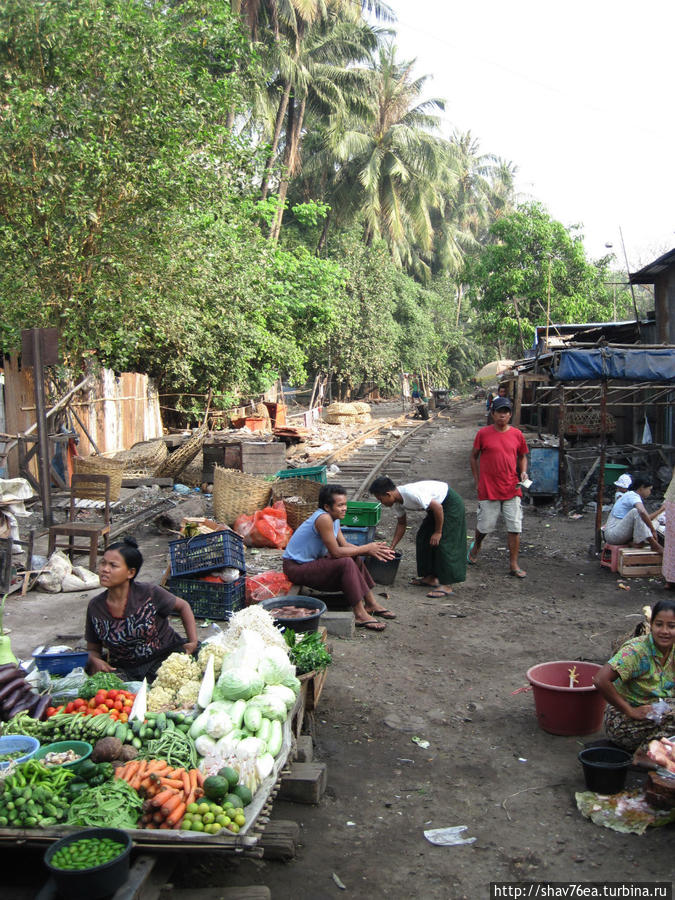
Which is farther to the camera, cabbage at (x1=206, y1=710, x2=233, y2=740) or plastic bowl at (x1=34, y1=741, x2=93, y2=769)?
cabbage at (x1=206, y1=710, x2=233, y2=740)

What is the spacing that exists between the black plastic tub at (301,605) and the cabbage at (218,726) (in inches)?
62.7

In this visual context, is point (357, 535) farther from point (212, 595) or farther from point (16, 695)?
point (16, 695)

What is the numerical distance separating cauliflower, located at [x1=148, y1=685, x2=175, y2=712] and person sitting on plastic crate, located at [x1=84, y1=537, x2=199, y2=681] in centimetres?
49

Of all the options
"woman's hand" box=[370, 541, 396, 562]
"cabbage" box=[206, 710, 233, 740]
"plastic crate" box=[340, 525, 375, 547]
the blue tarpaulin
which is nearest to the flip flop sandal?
Result: "woman's hand" box=[370, 541, 396, 562]

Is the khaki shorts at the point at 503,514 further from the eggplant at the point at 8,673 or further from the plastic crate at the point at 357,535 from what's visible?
the eggplant at the point at 8,673

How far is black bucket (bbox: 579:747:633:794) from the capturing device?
12.7 ft

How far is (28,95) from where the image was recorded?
11.0 m

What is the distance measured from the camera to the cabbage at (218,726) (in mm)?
3699

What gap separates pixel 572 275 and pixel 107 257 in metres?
20.6

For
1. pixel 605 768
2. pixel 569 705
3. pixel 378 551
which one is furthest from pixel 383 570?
pixel 605 768

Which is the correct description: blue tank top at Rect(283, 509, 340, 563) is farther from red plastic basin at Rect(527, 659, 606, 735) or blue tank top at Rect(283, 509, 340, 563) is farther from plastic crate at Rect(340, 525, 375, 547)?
red plastic basin at Rect(527, 659, 606, 735)

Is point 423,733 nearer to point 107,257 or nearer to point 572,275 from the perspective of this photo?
point 107,257

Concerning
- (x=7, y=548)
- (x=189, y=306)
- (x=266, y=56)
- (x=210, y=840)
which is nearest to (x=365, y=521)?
(x=7, y=548)

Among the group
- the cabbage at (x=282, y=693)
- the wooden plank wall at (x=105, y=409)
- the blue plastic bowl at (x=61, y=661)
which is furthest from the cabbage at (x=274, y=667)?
the wooden plank wall at (x=105, y=409)
